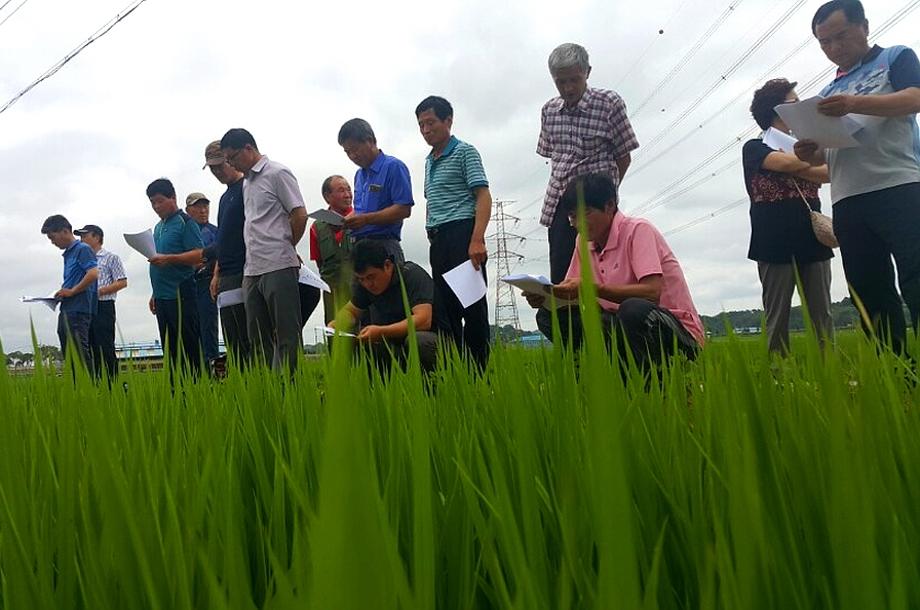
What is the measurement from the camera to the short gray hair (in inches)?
97.3

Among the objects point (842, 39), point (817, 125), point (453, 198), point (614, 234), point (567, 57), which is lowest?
point (614, 234)

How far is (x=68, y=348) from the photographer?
29.7 inches

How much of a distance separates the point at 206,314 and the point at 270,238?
145 cm

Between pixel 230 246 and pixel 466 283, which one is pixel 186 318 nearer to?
pixel 230 246

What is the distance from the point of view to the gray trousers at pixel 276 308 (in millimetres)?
2717

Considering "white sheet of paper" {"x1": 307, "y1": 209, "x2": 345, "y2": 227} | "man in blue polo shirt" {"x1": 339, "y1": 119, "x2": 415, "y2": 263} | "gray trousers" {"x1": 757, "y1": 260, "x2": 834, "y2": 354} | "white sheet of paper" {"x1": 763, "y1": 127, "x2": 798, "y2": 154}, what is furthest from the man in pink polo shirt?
"white sheet of paper" {"x1": 307, "y1": 209, "x2": 345, "y2": 227}

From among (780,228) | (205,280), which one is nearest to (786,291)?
(780,228)

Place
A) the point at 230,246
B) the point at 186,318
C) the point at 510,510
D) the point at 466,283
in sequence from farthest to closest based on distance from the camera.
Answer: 1. the point at 186,318
2. the point at 230,246
3. the point at 466,283
4. the point at 510,510

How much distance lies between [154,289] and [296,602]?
11.5 ft

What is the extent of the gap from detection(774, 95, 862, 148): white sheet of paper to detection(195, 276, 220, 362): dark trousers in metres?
3.00

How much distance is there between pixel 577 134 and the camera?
2.54 metres

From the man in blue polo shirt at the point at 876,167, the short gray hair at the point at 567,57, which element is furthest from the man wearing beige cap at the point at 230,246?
the man in blue polo shirt at the point at 876,167

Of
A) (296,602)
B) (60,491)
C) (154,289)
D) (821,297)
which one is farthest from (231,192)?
(296,602)

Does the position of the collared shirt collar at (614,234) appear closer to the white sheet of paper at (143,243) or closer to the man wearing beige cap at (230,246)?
the man wearing beige cap at (230,246)
